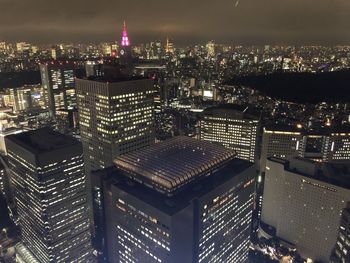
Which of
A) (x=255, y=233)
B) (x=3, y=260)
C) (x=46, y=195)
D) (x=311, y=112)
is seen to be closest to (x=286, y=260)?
(x=255, y=233)

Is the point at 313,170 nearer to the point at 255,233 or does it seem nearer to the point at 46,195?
the point at 255,233

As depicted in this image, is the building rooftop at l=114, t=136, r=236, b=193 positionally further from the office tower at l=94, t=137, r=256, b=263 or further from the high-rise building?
the high-rise building

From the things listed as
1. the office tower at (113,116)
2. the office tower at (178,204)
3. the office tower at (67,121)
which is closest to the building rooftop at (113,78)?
the office tower at (113,116)

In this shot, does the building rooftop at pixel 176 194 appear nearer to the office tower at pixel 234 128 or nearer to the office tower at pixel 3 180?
the office tower at pixel 234 128

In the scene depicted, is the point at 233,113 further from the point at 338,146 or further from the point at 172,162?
the point at 172,162

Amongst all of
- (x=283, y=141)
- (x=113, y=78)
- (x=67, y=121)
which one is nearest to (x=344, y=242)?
(x=283, y=141)

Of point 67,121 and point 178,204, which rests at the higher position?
point 178,204
